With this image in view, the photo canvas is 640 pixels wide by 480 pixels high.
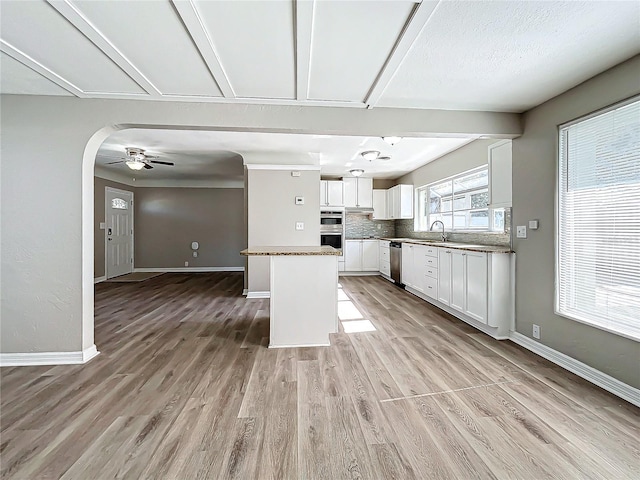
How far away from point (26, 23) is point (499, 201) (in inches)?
164

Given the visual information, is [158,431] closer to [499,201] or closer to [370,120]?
[370,120]

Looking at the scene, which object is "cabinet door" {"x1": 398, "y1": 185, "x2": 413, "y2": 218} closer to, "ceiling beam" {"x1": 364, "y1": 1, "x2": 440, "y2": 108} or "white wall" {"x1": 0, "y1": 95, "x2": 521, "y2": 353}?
"ceiling beam" {"x1": 364, "y1": 1, "x2": 440, "y2": 108}

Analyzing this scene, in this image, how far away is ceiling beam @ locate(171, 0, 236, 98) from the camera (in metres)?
1.62

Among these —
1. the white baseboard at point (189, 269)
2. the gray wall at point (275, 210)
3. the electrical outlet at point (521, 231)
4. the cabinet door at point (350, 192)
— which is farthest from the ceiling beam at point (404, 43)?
the white baseboard at point (189, 269)

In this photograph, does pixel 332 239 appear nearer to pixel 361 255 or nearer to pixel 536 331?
pixel 361 255

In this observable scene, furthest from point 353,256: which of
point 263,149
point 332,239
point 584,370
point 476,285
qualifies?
point 584,370

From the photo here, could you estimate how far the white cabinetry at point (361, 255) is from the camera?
7234mm

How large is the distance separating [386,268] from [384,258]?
26cm

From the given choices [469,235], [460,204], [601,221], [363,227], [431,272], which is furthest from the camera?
[363,227]

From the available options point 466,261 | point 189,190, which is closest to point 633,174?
point 466,261

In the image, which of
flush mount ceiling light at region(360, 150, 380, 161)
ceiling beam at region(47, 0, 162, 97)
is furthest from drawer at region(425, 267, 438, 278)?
ceiling beam at region(47, 0, 162, 97)

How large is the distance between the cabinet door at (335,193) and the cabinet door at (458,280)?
359 centimetres

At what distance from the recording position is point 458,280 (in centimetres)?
386

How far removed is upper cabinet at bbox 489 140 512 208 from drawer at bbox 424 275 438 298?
55.6 inches
